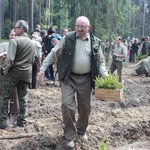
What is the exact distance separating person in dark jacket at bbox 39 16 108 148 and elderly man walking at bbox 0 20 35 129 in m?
0.98

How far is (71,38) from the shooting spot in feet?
17.9

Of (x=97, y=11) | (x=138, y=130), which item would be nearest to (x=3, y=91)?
(x=138, y=130)

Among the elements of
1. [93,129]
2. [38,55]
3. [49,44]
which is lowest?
[93,129]

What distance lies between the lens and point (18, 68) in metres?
6.34

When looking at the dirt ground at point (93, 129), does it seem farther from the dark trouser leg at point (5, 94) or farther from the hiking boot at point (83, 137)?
the dark trouser leg at point (5, 94)

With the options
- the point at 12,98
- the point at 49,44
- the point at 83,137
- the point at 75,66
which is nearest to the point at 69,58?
the point at 75,66

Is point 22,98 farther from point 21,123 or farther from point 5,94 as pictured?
point 21,123

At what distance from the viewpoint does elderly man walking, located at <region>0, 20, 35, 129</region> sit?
6250 mm

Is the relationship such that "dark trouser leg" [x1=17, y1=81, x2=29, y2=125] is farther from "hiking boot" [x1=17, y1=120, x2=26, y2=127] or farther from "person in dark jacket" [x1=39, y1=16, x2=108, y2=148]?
"person in dark jacket" [x1=39, y1=16, x2=108, y2=148]

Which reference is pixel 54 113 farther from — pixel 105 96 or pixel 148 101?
pixel 148 101

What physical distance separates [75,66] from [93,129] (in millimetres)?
1652

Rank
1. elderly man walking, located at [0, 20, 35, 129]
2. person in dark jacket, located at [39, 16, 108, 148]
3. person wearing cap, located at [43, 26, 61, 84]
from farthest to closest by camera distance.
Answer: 1. person wearing cap, located at [43, 26, 61, 84]
2. elderly man walking, located at [0, 20, 35, 129]
3. person in dark jacket, located at [39, 16, 108, 148]

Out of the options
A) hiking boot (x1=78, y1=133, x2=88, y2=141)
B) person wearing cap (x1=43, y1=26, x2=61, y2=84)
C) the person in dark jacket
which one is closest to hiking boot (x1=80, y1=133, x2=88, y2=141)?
hiking boot (x1=78, y1=133, x2=88, y2=141)

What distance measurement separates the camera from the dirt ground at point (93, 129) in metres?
5.76
